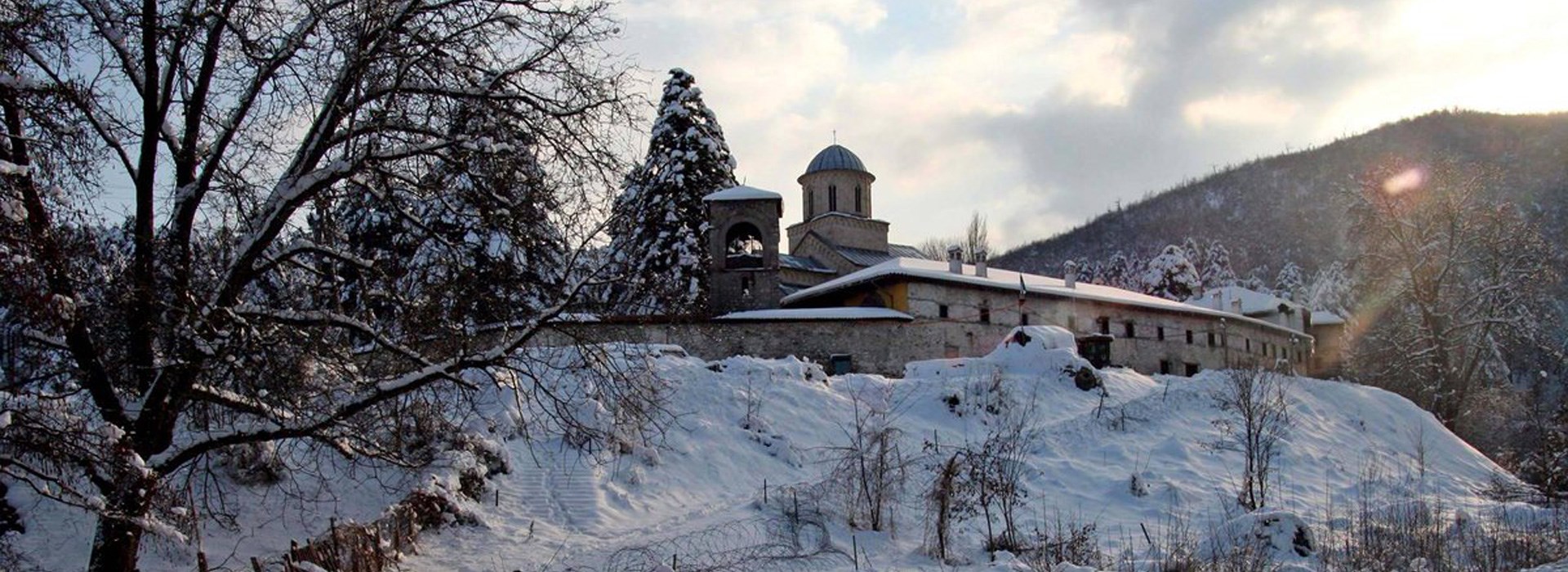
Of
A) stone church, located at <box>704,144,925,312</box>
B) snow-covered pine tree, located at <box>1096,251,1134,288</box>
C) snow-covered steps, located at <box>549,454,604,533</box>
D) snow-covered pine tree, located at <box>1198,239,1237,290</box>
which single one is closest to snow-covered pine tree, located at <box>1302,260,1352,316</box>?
snow-covered pine tree, located at <box>1198,239,1237,290</box>

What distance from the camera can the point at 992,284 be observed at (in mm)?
35938

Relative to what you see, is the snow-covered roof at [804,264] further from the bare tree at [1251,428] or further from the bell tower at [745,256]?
the bare tree at [1251,428]

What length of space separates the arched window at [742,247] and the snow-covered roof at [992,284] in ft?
7.08

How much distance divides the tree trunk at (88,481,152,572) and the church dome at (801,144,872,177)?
46901 millimetres

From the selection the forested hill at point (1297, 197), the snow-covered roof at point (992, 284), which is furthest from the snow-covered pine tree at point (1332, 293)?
the snow-covered roof at point (992, 284)

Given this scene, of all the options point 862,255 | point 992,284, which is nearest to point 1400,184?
point 992,284

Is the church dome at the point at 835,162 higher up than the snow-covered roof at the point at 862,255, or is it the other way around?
the church dome at the point at 835,162

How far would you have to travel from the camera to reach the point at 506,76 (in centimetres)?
889

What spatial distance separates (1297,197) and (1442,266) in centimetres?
7421

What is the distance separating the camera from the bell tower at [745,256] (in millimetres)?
33781

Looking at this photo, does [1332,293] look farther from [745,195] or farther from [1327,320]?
[745,195]

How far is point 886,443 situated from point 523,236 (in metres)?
5.93

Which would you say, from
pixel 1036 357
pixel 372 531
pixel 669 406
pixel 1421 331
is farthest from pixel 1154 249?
pixel 372 531

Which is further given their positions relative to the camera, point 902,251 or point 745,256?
point 902,251
